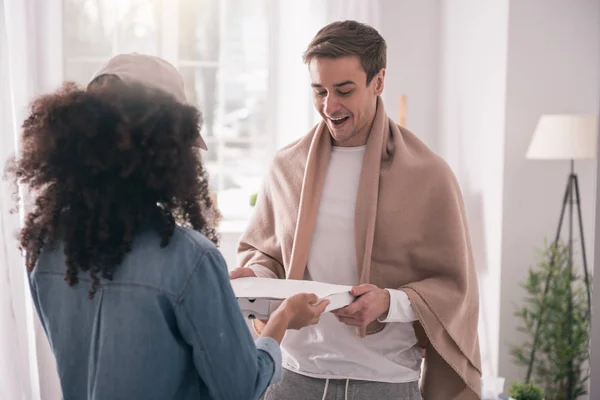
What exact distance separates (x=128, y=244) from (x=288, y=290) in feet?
1.53

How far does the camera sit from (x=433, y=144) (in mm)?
3867

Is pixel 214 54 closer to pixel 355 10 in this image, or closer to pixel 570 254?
pixel 355 10

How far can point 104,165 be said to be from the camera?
940mm

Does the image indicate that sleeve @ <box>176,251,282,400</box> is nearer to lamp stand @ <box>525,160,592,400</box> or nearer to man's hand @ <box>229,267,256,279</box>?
man's hand @ <box>229,267,256,279</box>

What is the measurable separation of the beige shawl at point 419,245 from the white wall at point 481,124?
5.41 feet

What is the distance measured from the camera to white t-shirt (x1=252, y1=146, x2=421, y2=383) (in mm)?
1493

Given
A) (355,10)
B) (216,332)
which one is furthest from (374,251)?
(355,10)

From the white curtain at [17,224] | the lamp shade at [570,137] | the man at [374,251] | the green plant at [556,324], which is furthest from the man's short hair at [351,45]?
the white curtain at [17,224]

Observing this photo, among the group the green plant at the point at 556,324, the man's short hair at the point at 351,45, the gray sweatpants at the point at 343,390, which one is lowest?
the green plant at the point at 556,324

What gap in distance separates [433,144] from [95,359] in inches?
123

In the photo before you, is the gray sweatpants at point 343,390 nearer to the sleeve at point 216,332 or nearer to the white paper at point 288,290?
the white paper at point 288,290

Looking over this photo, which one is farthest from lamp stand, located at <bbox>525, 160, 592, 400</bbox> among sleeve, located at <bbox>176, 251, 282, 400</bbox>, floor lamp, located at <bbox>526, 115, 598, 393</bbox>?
sleeve, located at <bbox>176, 251, 282, 400</bbox>

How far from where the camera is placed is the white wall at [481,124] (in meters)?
3.16

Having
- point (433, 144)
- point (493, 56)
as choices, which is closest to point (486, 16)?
point (493, 56)
